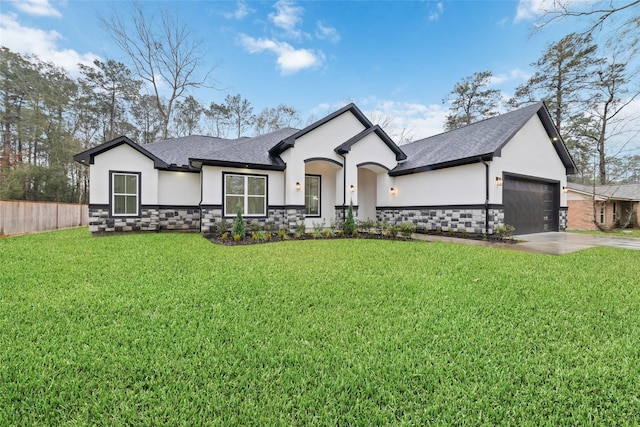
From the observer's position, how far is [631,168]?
2384 centimetres

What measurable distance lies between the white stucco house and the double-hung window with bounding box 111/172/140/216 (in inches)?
1.3

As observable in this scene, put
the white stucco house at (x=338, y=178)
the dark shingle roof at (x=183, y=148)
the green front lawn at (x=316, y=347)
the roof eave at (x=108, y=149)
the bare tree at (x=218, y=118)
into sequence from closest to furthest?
the green front lawn at (x=316, y=347)
the roof eave at (x=108, y=149)
the white stucco house at (x=338, y=178)
the dark shingle roof at (x=183, y=148)
the bare tree at (x=218, y=118)

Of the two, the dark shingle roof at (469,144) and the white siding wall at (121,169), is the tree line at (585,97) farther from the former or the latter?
the white siding wall at (121,169)

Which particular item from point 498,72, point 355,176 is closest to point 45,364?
point 355,176

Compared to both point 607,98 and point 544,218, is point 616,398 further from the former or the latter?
point 607,98

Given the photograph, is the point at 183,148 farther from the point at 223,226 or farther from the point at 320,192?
the point at 320,192

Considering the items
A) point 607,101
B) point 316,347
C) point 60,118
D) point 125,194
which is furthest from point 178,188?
point 607,101

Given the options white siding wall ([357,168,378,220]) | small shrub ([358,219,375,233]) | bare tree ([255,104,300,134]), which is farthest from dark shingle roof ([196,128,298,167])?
bare tree ([255,104,300,134])

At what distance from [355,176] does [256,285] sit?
820 cm

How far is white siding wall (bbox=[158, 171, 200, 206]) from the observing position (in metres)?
10.8

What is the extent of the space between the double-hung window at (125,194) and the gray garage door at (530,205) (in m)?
14.4

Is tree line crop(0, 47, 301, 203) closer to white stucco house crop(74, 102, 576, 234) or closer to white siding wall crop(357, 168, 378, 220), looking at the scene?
white stucco house crop(74, 102, 576, 234)

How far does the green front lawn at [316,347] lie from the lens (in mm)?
1690

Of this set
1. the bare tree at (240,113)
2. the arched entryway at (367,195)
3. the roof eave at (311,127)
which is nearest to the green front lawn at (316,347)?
the roof eave at (311,127)
